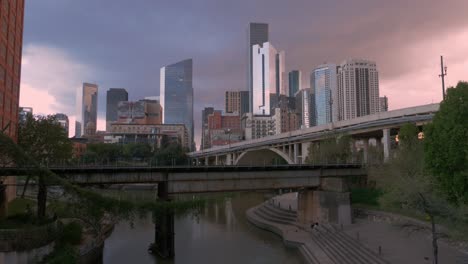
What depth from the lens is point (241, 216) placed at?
5881 cm

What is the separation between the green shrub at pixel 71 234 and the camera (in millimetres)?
31348

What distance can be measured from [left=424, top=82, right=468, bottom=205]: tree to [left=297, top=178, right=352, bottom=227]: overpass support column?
51.0 ft

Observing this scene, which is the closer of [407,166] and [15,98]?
[407,166]

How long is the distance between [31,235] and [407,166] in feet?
116

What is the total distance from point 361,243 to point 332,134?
3824 cm

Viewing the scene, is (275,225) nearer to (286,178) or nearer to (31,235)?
(286,178)

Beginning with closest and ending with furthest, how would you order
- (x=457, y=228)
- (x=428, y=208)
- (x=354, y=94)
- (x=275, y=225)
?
(x=457, y=228) → (x=428, y=208) → (x=275, y=225) → (x=354, y=94)

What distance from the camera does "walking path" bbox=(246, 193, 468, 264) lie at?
2600cm

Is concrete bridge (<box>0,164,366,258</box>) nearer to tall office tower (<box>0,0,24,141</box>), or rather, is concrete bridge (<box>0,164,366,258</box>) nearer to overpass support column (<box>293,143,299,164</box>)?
tall office tower (<box>0,0,24,141</box>)

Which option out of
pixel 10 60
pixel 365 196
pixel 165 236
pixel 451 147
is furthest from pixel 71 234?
pixel 365 196

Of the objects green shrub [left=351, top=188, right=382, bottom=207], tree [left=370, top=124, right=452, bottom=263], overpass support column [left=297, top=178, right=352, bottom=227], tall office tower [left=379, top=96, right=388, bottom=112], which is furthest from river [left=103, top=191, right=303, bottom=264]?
tall office tower [left=379, top=96, right=388, bottom=112]

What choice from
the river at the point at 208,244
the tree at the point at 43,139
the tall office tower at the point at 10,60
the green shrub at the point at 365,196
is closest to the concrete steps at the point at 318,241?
the river at the point at 208,244

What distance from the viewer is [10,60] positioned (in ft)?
149

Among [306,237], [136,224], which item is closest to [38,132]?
[136,224]
